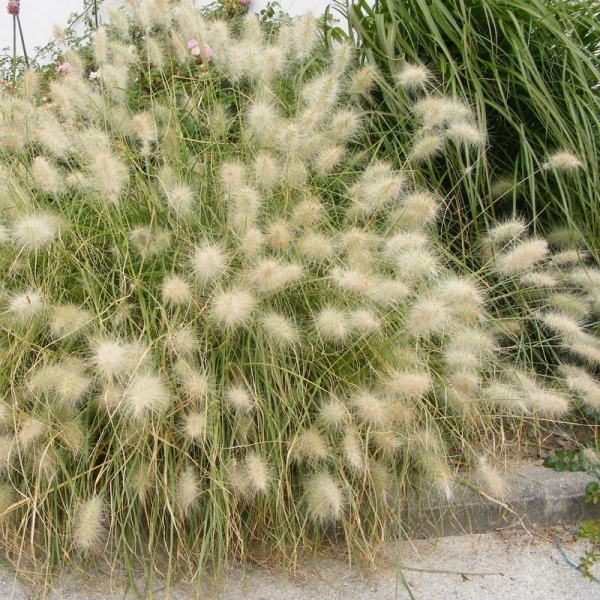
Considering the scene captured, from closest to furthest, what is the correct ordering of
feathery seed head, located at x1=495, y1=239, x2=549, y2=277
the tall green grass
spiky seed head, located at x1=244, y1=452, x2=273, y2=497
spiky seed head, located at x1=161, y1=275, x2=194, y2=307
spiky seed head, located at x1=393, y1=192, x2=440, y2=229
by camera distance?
spiky seed head, located at x1=244, y1=452, x2=273, y2=497 → spiky seed head, located at x1=161, y1=275, x2=194, y2=307 → feathery seed head, located at x1=495, y1=239, x2=549, y2=277 → spiky seed head, located at x1=393, y1=192, x2=440, y2=229 → the tall green grass

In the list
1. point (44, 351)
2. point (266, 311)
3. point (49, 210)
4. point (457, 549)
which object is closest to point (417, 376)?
point (266, 311)

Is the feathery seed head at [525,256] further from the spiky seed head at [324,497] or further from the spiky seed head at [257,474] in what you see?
the spiky seed head at [257,474]

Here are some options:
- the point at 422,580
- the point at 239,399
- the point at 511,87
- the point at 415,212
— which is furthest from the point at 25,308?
the point at 511,87

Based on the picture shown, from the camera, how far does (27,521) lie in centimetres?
188

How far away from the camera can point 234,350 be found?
2039mm

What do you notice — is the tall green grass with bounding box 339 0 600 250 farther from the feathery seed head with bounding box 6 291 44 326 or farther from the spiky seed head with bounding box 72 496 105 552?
the spiky seed head with bounding box 72 496 105 552

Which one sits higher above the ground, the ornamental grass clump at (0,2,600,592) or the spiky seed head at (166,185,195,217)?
the spiky seed head at (166,185,195,217)

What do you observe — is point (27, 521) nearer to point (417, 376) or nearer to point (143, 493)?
point (143, 493)

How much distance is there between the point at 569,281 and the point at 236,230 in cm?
121

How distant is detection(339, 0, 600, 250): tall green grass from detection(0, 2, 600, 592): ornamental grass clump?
38cm

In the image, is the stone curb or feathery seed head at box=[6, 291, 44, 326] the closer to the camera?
feathery seed head at box=[6, 291, 44, 326]

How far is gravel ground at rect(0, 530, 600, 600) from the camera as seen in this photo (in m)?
1.87

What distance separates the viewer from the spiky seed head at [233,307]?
1.77 meters

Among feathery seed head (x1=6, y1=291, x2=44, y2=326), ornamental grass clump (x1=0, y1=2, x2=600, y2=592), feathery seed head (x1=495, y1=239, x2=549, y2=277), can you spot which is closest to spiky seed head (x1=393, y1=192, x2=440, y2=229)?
ornamental grass clump (x1=0, y1=2, x2=600, y2=592)
